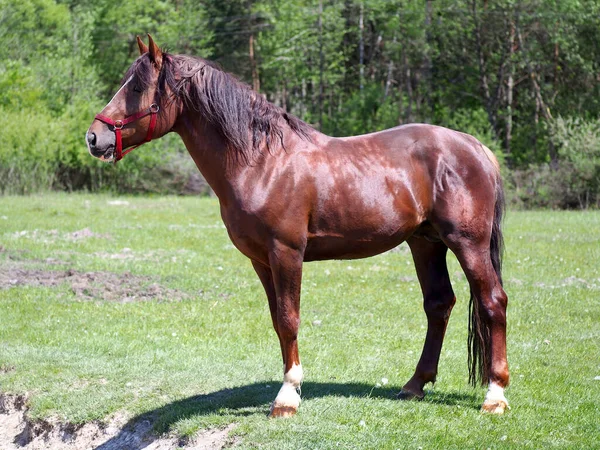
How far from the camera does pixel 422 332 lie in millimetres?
9172

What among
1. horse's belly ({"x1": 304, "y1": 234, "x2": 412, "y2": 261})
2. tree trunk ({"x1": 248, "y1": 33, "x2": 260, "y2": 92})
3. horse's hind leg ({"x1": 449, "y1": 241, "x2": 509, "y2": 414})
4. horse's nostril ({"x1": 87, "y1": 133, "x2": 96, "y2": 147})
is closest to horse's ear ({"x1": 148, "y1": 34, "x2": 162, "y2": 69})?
horse's nostril ({"x1": 87, "y1": 133, "x2": 96, "y2": 147})

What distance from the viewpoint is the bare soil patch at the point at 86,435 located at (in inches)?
229

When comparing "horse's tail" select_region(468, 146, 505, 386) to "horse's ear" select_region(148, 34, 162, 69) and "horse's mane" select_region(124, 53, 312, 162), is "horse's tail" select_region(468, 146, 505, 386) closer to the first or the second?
"horse's mane" select_region(124, 53, 312, 162)

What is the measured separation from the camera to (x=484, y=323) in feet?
20.1

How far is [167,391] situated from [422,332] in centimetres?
349

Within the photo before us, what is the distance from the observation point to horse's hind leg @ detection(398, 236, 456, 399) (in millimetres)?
6445

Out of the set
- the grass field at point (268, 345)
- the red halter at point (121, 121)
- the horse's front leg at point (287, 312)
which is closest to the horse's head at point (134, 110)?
the red halter at point (121, 121)

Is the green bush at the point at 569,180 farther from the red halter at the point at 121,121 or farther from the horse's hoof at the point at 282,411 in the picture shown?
the red halter at the point at 121,121

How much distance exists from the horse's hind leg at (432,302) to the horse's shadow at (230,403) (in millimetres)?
166

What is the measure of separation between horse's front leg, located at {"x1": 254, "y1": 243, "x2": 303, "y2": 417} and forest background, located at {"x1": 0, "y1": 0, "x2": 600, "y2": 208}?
866 inches

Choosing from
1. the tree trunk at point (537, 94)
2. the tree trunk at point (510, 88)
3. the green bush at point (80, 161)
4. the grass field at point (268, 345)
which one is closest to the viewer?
the grass field at point (268, 345)

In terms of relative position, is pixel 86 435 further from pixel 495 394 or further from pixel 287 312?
pixel 495 394

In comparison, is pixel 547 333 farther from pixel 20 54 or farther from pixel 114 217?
pixel 20 54

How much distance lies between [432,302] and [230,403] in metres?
1.85
